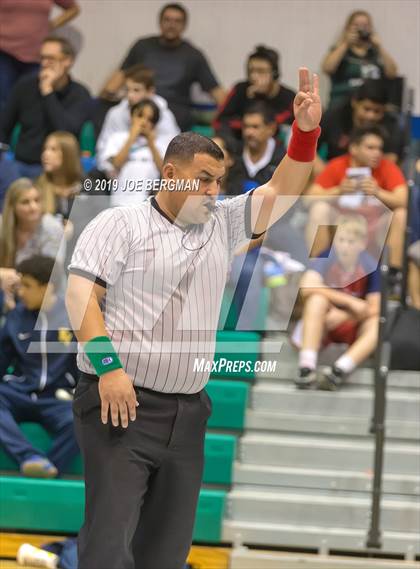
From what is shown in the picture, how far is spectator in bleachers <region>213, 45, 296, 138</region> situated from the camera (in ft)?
20.0

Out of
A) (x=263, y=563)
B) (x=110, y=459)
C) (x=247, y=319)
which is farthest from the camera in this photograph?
(x=263, y=563)

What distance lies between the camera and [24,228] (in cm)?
541

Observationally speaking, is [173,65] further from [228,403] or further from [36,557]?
[36,557]

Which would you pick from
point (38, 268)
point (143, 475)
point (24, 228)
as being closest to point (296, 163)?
point (143, 475)

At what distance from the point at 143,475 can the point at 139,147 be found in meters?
2.40

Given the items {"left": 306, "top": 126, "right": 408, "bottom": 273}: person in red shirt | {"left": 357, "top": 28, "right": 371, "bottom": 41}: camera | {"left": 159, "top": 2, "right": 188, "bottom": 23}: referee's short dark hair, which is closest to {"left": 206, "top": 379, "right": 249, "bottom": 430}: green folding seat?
{"left": 306, "top": 126, "right": 408, "bottom": 273}: person in red shirt

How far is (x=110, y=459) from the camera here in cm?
309

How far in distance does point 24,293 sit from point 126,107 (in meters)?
1.52

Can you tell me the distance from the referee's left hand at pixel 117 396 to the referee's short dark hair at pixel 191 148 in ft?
1.81

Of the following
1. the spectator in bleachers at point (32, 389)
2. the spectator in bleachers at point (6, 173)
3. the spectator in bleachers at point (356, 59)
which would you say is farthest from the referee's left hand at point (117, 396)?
the spectator in bleachers at point (6, 173)

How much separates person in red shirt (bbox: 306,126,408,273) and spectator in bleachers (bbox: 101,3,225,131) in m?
1.02

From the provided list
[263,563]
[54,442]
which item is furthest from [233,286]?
[54,442]

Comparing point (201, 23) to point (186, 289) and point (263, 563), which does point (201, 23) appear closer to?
point (263, 563)

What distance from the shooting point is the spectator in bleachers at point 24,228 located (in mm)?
5320
